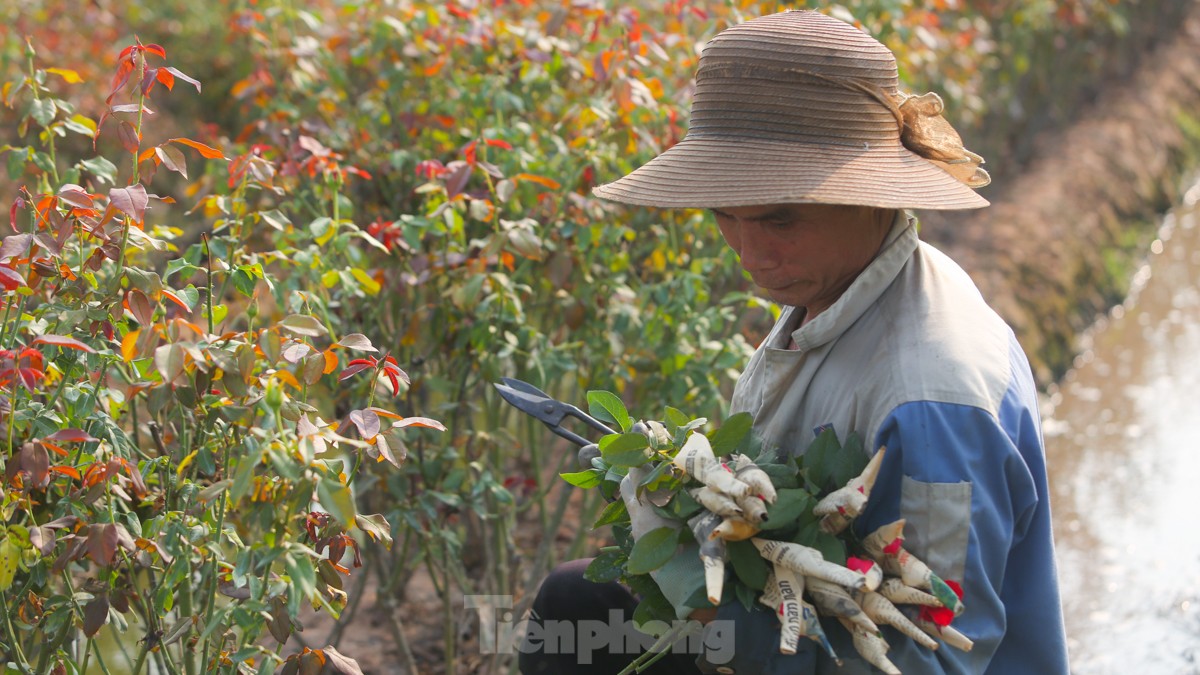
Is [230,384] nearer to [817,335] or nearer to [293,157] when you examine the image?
[817,335]

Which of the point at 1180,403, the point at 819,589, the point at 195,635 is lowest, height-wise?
the point at 1180,403

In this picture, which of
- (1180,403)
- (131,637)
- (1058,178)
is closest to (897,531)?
(131,637)

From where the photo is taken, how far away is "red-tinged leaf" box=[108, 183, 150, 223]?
5.77ft

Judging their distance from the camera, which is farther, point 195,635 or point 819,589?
point 195,635

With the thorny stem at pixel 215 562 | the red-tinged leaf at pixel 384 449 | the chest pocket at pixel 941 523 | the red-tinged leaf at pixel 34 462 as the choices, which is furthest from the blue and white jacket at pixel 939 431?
the red-tinged leaf at pixel 34 462

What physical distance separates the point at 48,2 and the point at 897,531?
5.50 meters

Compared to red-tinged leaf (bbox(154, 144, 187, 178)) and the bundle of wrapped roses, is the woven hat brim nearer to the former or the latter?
the bundle of wrapped roses

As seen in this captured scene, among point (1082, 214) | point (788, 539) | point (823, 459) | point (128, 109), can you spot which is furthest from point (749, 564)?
point (1082, 214)

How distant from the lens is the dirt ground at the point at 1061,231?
3330 millimetres

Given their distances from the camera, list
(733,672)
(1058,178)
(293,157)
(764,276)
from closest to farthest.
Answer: (733,672) < (764,276) < (293,157) < (1058,178)

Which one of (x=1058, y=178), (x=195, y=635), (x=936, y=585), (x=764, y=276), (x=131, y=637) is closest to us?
(x=936, y=585)

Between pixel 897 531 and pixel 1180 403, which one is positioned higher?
pixel 897 531

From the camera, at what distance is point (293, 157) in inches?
106

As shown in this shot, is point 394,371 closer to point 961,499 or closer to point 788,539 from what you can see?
point 788,539
